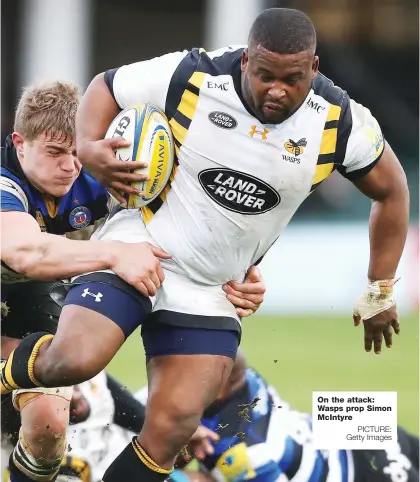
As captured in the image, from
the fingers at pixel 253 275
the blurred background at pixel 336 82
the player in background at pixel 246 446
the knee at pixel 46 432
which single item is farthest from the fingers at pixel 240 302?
the blurred background at pixel 336 82

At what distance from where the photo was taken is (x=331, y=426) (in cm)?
564

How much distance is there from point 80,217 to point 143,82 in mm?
880

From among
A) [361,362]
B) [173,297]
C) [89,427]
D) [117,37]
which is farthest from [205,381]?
[117,37]

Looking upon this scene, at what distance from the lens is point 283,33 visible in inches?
176

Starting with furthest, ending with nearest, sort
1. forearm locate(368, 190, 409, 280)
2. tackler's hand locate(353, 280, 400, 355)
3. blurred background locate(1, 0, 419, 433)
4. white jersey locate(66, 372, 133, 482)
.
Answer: blurred background locate(1, 0, 419, 433), white jersey locate(66, 372, 133, 482), tackler's hand locate(353, 280, 400, 355), forearm locate(368, 190, 409, 280)

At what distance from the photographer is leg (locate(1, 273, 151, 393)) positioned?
4.44m

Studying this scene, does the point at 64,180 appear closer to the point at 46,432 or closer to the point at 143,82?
the point at 143,82

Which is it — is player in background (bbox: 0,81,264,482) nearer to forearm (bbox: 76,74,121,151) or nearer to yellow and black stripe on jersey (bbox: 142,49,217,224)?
forearm (bbox: 76,74,121,151)

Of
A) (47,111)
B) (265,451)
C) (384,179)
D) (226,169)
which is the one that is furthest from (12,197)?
(265,451)

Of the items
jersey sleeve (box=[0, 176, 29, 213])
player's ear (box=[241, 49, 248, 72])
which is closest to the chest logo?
jersey sleeve (box=[0, 176, 29, 213])

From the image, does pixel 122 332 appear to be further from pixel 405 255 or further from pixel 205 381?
pixel 405 255

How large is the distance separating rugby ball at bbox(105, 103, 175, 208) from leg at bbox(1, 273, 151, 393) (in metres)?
0.44

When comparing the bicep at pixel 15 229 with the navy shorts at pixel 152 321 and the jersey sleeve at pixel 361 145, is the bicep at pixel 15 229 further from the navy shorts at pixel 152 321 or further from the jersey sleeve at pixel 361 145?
the jersey sleeve at pixel 361 145

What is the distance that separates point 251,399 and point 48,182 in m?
1.54
